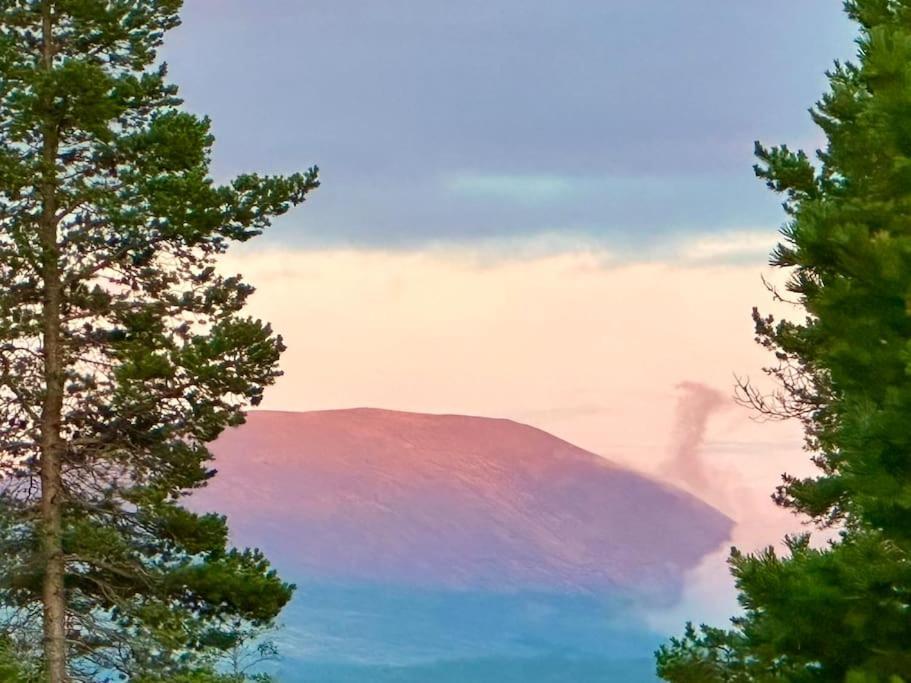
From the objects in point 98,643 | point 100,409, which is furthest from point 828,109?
point 98,643

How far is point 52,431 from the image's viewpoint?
80.6 ft

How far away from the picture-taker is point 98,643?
24406mm

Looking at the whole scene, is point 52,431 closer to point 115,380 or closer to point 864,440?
point 115,380

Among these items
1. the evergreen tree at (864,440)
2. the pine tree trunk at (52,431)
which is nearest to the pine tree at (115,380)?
the pine tree trunk at (52,431)

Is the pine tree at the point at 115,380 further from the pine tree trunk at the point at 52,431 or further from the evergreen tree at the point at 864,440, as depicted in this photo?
the evergreen tree at the point at 864,440

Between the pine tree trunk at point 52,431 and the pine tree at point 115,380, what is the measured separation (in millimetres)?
30

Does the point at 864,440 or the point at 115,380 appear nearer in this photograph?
the point at 864,440

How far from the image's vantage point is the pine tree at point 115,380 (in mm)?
24188

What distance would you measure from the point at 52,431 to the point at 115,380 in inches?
56.4

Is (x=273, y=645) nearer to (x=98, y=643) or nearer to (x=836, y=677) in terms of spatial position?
(x=98, y=643)

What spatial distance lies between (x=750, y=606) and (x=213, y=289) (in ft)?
44.3

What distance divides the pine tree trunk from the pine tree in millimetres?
30

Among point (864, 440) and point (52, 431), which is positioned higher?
point (52, 431)

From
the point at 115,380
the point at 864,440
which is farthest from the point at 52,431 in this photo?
the point at 864,440
